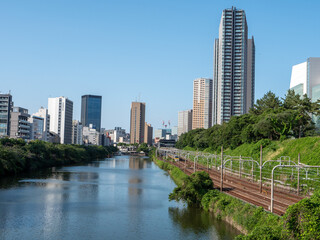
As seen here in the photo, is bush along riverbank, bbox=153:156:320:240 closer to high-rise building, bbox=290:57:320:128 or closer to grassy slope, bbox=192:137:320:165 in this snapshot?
grassy slope, bbox=192:137:320:165

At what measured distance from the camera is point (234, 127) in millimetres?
82500

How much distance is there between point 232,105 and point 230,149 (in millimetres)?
70906

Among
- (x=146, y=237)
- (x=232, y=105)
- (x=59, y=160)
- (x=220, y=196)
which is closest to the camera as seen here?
(x=146, y=237)

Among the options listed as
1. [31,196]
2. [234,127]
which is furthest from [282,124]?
[31,196]

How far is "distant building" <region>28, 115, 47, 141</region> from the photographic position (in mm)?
146500

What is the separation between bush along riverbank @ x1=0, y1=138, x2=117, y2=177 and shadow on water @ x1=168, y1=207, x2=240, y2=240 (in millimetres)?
41215

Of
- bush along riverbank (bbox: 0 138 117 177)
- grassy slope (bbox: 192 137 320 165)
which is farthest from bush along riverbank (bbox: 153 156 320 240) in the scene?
bush along riverbank (bbox: 0 138 117 177)

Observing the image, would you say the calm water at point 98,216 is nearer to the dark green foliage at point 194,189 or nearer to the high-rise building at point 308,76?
the dark green foliage at point 194,189

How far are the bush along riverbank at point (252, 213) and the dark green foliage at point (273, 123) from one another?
94.7 ft

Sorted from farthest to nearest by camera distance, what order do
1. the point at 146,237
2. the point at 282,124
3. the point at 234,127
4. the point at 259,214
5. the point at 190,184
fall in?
the point at 234,127 < the point at 282,124 < the point at 190,184 < the point at 146,237 < the point at 259,214

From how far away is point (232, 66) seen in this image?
151m

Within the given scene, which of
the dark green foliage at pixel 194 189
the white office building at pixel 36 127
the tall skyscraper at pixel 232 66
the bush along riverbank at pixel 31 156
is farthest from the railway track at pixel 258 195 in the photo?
the white office building at pixel 36 127

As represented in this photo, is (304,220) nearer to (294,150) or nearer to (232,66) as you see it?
(294,150)

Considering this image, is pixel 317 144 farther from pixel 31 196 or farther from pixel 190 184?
pixel 31 196
